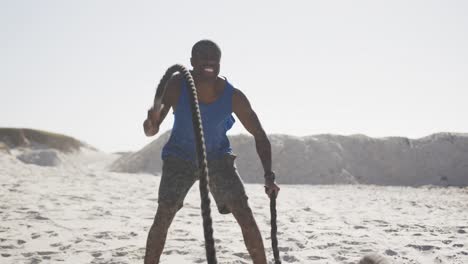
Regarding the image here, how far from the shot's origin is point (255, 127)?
10.0ft

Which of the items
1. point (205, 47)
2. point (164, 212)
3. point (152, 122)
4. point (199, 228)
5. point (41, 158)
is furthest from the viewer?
point (41, 158)

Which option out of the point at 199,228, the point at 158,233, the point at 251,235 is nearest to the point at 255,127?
the point at 251,235

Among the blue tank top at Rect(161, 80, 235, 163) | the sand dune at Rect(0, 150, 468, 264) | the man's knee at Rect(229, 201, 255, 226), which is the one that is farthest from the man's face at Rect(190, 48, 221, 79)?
the sand dune at Rect(0, 150, 468, 264)

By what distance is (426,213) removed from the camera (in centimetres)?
756

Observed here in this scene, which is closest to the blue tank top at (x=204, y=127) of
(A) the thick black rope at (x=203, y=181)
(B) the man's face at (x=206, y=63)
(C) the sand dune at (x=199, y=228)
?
(B) the man's face at (x=206, y=63)

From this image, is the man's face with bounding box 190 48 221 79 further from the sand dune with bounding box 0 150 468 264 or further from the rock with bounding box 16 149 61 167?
the rock with bounding box 16 149 61 167

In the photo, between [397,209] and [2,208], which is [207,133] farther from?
[397,209]

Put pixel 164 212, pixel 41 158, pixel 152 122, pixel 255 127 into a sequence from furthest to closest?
pixel 41 158, pixel 255 127, pixel 164 212, pixel 152 122

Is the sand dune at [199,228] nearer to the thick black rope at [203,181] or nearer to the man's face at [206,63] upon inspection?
the man's face at [206,63]

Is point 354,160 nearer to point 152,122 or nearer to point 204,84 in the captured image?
point 204,84

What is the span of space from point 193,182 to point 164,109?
0.49 meters

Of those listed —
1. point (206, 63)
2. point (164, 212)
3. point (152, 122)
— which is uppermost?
point (206, 63)

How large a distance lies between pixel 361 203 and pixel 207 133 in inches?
267

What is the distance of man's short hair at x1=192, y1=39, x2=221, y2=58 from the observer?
2.95m
